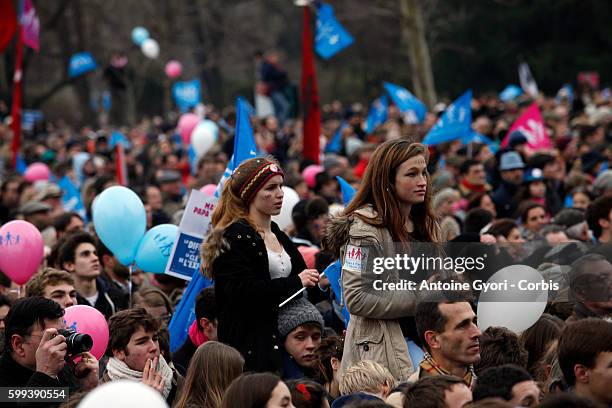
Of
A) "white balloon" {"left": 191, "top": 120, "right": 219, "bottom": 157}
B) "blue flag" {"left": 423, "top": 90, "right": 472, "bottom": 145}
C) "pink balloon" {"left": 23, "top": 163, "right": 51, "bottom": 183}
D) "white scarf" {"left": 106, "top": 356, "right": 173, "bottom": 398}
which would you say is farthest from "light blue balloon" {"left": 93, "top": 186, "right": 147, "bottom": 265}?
"pink balloon" {"left": 23, "top": 163, "right": 51, "bottom": 183}

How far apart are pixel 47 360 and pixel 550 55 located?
3642 cm

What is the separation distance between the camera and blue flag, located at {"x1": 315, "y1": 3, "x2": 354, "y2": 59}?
709 inches

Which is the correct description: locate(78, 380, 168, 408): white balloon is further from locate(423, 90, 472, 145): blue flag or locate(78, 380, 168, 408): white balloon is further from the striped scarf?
locate(423, 90, 472, 145): blue flag

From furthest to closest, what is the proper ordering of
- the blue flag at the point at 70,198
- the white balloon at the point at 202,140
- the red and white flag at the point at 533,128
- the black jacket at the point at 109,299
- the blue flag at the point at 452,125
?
1. the white balloon at the point at 202,140
2. the red and white flag at the point at 533,128
3. the blue flag at the point at 70,198
4. the blue flag at the point at 452,125
5. the black jacket at the point at 109,299

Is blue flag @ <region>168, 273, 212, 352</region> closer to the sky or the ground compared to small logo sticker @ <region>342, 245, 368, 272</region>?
closer to the ground

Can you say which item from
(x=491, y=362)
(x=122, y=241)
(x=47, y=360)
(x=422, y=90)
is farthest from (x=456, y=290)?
(x=422, y=90)

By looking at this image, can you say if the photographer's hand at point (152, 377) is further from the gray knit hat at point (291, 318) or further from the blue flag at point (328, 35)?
the blue flag at point (328, 35)

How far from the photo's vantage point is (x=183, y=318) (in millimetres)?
7594

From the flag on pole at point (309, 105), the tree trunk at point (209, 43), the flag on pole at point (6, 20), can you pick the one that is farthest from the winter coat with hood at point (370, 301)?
the tree trunk at point (209, 43)

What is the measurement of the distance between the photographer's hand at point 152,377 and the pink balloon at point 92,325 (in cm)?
51

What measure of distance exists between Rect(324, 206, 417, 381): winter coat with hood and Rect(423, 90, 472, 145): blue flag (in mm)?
8190

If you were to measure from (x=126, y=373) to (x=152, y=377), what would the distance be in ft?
0.64

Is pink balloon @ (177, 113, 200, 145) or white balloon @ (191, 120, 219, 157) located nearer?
white balloon @ (191, 120, 219, 157)

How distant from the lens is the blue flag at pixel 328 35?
59.1 ft
